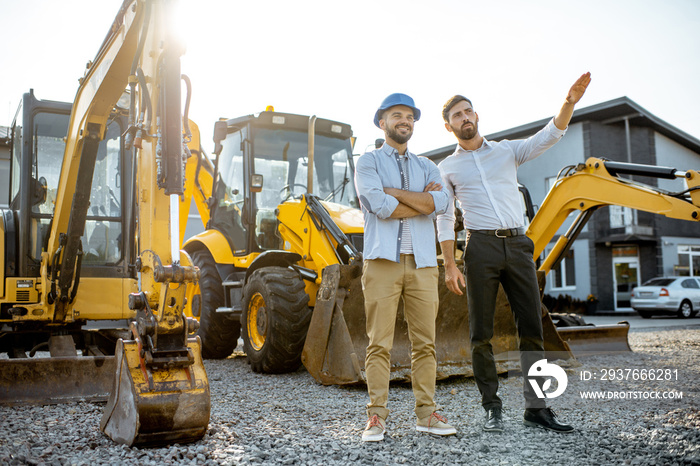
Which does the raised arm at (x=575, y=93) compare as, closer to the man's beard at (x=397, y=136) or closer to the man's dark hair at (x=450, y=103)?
the man's dark hair at (x=450, y=103)

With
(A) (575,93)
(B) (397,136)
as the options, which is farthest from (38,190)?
(A) (575,93)

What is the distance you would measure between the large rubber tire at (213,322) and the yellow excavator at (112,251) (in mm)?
991

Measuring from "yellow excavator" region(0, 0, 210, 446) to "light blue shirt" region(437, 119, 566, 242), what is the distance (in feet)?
5.61

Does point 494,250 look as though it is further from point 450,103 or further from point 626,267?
point 626,267

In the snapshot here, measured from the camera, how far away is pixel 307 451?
327cm

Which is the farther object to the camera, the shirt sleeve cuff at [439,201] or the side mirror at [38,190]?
the side mirror at [38,190]

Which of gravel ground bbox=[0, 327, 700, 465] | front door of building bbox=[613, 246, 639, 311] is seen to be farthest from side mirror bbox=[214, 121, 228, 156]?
front door of building bbox=[613, 246, 639, 311]

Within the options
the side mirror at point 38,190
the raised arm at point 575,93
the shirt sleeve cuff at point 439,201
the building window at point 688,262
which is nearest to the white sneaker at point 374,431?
the shirt sleeve cuff at point 439,201

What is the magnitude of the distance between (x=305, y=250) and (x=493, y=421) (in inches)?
127

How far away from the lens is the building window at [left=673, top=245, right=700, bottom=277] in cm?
2341

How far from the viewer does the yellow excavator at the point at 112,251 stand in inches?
133

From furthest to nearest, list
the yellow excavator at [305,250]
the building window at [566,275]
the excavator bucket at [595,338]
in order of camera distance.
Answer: the building window at [566,275], the excavator bucket at [595,338], the yellow excavator at [305,250]

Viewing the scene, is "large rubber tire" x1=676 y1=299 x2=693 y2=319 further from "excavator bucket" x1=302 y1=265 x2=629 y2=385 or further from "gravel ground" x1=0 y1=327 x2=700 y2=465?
"gravel ground" x1=0 y1=327 x2=700 y2=465

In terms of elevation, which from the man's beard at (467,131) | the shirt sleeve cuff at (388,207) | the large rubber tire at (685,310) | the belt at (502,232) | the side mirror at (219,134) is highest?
the side mirror at (219,134)
